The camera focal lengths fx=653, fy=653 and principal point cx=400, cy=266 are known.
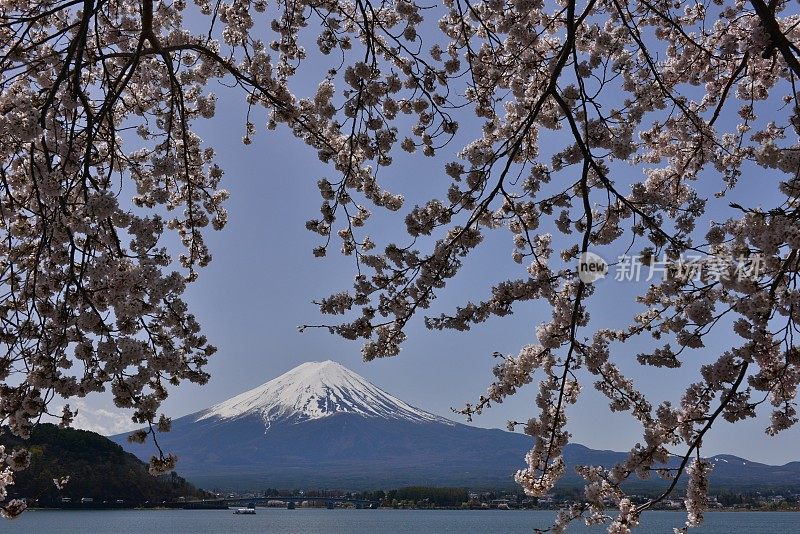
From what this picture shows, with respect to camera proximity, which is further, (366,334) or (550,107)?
(550,107)

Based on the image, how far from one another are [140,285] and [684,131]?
433 cm

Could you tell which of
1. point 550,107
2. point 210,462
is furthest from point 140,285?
point 210,462

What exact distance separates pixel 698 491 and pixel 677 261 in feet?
4.47

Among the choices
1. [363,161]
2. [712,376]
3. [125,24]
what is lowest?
[712,376]

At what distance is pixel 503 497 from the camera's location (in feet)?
330

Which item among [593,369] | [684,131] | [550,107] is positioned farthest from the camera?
[684,131]

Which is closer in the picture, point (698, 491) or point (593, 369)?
point (698, 491)

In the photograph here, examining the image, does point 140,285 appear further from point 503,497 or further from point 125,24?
point 503,497

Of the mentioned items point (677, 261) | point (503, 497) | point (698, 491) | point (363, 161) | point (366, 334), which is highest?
point (363, 161)

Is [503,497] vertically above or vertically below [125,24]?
below

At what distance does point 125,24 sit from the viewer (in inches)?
219

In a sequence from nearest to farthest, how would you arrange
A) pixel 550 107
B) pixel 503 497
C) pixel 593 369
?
pixel 593 369 → pixel 550 107 → pixel 503 497

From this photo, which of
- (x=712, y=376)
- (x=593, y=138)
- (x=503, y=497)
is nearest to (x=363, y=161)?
A: (x=593, y=138)

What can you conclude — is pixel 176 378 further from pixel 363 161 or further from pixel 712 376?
pixel 712 376
